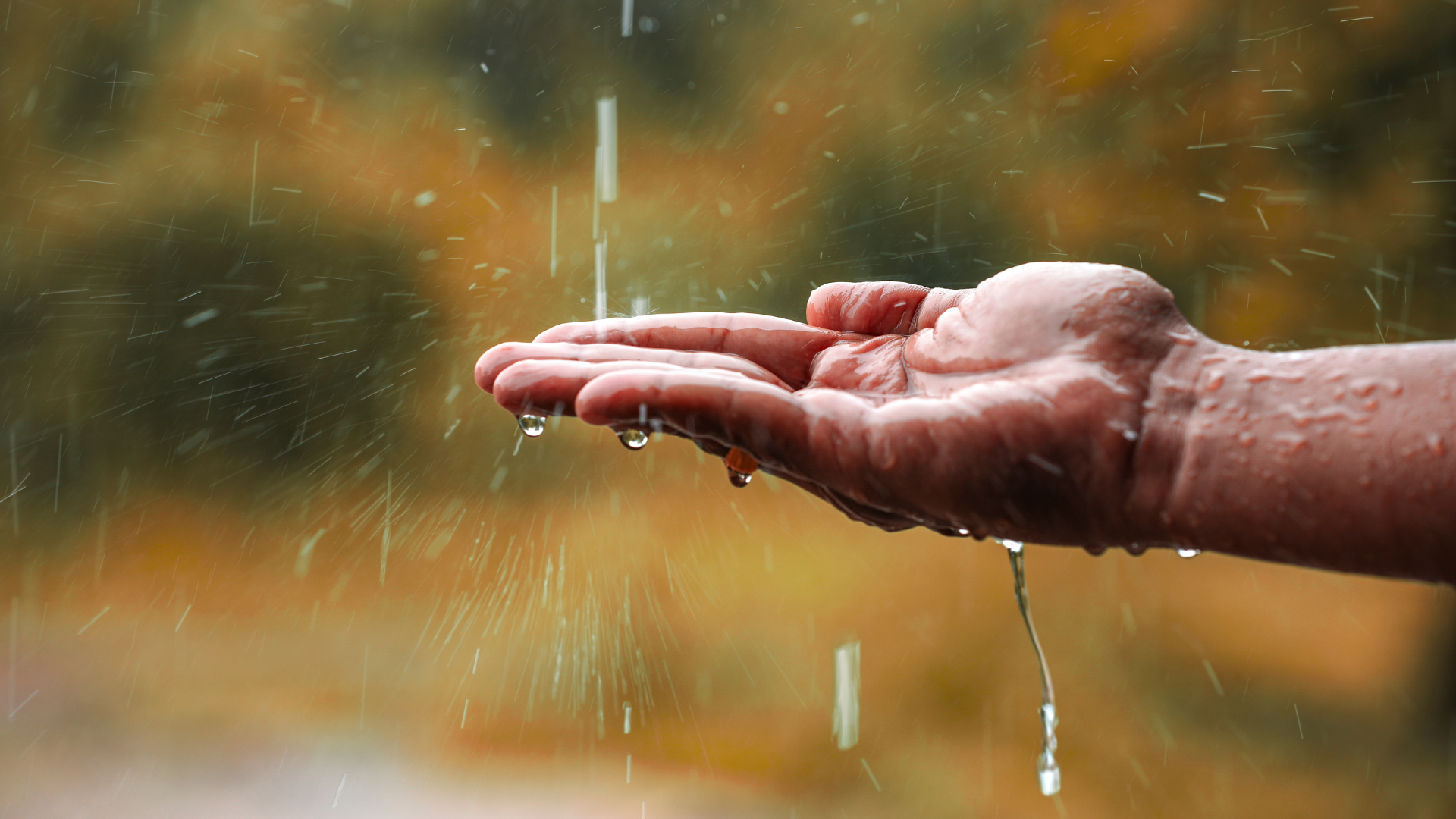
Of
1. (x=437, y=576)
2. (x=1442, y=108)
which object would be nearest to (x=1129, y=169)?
(x=1442, y=108)

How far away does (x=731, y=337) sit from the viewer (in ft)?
3.86

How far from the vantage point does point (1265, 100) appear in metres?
1.96

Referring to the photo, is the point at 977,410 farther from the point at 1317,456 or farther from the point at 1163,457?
the point at 1317,456

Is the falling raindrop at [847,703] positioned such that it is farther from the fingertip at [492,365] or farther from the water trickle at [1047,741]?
the fingertip at [492,365]

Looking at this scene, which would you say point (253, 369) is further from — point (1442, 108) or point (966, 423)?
point (1442, 108)

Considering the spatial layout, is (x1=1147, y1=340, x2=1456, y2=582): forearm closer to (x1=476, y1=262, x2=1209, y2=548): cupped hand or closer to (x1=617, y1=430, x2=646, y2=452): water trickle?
(x1=476, y1=262, x2=1209, y2=548): cupped hand

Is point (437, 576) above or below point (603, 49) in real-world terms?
below

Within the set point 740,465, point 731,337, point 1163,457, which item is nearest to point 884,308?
point 731,337

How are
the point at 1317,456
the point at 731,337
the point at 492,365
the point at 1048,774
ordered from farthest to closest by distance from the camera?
1. the point at 1048,774
2. the point at 731,337
3. the point at 492,365
4. the point at 1317,456

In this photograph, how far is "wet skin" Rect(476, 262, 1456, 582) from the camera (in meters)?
0.78

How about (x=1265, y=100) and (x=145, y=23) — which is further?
(x=145, y=23)

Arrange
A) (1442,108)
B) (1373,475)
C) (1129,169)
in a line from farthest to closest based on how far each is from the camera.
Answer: (1129,169)
(1442,108)
(1373,475)

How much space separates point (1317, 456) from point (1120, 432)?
18 centimetres

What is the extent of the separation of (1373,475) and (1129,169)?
4.74ft
